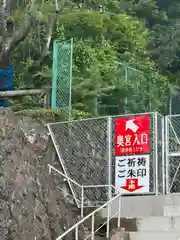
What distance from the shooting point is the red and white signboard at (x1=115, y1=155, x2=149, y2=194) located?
8820 mm

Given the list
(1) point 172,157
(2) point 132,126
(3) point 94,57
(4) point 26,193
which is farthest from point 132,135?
(3) point 94,57

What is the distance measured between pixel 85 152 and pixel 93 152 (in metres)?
0.16

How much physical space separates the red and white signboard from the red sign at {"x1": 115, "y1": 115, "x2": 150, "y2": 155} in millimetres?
152

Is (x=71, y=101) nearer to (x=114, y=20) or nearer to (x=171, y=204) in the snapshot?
(x=171, y=204)

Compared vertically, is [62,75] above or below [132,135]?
above

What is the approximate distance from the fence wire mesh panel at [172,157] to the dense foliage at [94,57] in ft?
6.95

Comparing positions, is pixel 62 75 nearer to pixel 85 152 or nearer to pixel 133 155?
pixel 85 152

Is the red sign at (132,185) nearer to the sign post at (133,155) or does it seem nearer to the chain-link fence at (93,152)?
the sign post at (133,155)

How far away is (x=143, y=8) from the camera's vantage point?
2031 centimetres

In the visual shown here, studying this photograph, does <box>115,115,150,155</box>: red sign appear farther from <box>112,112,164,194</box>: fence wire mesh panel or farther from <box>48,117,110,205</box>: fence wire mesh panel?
<box>48,117,110,205</box>: fence wire mesh panel

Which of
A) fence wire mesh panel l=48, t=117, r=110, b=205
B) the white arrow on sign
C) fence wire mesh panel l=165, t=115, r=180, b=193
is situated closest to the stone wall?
fence wire mesh panel l=48, t=117, r=110, b=205

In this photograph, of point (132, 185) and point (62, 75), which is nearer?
point (132, 185)

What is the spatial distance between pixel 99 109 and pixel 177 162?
281cm

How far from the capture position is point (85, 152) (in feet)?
31.6
